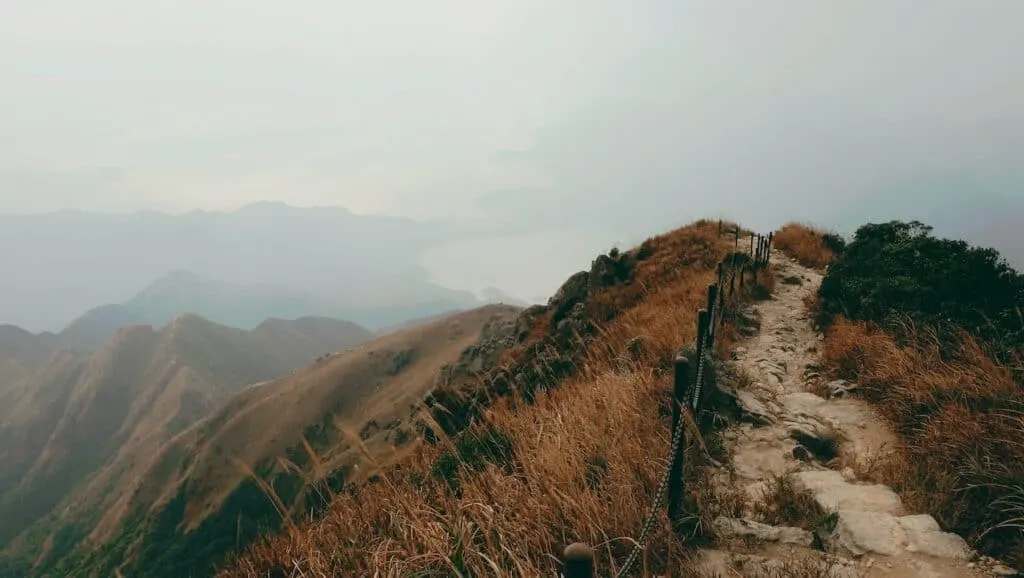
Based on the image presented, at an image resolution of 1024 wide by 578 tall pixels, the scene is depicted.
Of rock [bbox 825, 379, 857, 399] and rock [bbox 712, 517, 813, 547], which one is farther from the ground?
rock [bbox 825, 379, 857, 399]

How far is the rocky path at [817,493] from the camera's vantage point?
13.2 ft

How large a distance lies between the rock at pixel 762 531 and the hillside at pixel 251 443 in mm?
85388

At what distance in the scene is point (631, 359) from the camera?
9344 mm

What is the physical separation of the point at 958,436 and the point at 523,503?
14.7ft

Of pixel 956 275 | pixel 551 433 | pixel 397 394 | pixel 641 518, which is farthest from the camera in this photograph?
pixel 397 394

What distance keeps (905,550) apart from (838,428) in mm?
2891

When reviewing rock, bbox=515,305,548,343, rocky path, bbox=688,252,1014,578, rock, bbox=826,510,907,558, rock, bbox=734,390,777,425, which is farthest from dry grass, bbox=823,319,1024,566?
rock, bbox=515,305,548,343

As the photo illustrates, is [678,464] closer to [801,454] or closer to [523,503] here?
[523,503]

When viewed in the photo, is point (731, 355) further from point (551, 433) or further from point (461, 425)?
point (461, 425)

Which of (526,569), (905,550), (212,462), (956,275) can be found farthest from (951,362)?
(212,462)

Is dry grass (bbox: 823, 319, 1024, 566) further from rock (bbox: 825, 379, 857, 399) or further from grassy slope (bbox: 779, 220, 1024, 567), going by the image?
rock (bbox: 825, 379, 857, 399)

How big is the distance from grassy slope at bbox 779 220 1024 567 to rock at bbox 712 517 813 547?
3.98ft

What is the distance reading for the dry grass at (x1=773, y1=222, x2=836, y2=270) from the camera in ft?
71.6

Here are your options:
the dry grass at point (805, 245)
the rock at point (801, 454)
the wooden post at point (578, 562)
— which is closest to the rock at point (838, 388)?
the rock at point (801, 454)
